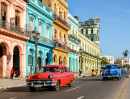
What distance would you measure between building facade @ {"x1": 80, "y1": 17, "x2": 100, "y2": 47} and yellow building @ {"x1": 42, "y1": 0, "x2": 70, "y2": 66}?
5033 centimetres

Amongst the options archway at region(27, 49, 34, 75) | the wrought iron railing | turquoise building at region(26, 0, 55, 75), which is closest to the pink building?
turquoise building at region(26, 0, 55, 75)

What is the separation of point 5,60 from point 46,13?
42.2 feet

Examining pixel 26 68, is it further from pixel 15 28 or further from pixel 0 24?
pixel 0 24

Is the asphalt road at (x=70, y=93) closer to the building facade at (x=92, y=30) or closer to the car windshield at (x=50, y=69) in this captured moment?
the car windshield at (x=50, y=69)

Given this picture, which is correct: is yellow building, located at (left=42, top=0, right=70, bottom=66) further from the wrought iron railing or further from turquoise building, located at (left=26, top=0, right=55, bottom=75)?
turquoise building, located at (left=26, top=0, right=55, bottom=75)

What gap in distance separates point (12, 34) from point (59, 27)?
19.1 meters

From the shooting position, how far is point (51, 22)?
3978 cm

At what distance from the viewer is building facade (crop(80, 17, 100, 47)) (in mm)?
98062

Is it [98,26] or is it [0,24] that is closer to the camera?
[0,24]

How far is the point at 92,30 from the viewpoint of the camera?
99000 millimetres

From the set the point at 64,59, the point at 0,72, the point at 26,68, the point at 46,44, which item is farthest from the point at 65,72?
the point at 64,59

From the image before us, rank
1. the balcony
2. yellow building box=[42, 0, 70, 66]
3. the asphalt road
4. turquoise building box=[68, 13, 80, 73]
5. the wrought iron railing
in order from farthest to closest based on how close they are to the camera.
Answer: turquoise building box=[68, 13, 80, 73] < yellow building box=[42, 0, 70, 66] < the balcony < the wrought iron railing < the asphalt road

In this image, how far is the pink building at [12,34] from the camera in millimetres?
25516

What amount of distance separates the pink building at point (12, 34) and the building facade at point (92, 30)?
→ 70.1m
